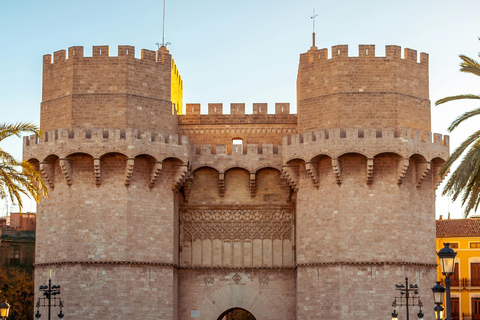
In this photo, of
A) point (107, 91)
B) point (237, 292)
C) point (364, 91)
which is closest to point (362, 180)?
point (364, 91)

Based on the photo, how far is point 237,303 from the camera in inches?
1264

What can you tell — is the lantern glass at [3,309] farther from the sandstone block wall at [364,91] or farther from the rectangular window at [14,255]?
the rectangular window at [14,255]

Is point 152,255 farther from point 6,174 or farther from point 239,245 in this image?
point 6,174

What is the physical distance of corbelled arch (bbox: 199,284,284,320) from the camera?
31.9 metres

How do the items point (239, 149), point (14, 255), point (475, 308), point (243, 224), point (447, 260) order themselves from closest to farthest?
1. point (447, 260)
2. point (239, 149)
3. point (243, 224)
4. point (475, 308)
5. point (14, 255)

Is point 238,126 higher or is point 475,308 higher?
point 238,126

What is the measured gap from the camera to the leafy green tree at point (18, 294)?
147 feet

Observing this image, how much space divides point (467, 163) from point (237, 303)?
13375 mm

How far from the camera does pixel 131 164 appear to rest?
29.9m

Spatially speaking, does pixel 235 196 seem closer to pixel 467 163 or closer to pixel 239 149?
pixel 239 149

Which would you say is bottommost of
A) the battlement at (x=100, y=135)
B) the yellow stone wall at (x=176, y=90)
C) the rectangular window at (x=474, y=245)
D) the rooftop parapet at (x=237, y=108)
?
the rectangular window at (x=474, y=245)

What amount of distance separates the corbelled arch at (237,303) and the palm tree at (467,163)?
37.3ft

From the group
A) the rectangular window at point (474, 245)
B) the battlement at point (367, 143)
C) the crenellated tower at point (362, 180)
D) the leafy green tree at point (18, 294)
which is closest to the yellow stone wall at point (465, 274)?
Answer: the rectangular window at point (474, 245)

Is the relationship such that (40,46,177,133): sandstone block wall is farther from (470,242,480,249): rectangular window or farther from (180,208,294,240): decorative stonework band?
(470,242,480,249): rectangular window
